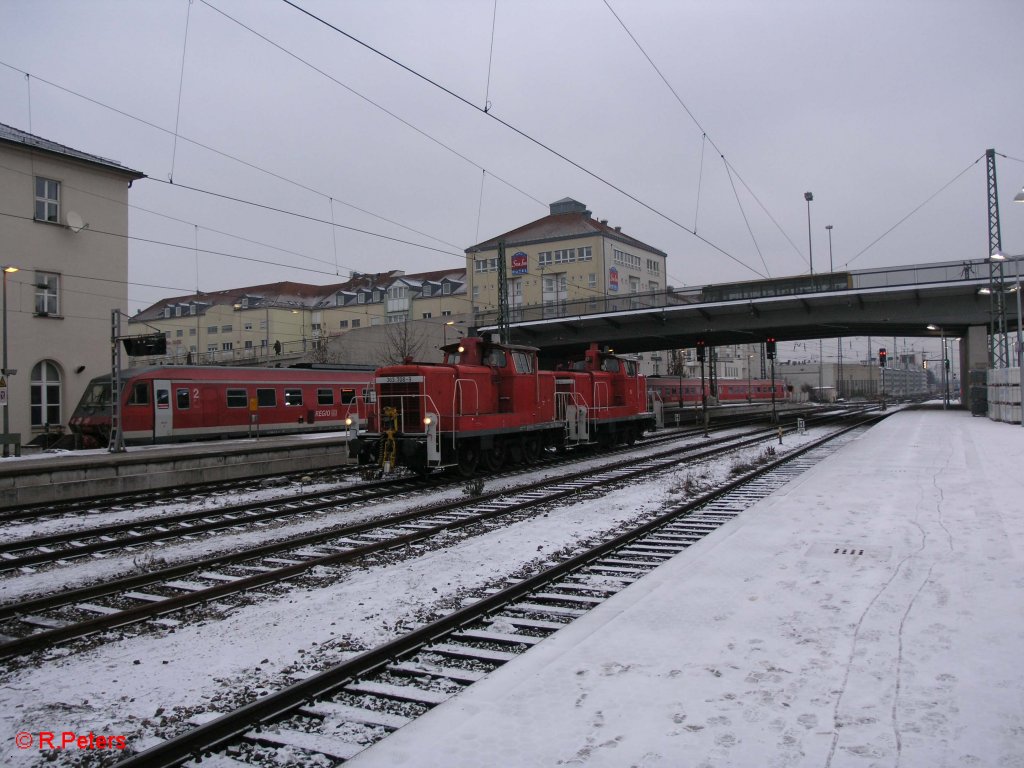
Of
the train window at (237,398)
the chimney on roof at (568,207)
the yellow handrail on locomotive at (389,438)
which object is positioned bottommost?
the yellow handrail on locomotive at (389,438)

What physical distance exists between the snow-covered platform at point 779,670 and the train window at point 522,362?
10.1 meters

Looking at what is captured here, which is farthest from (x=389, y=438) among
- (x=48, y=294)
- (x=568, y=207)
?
(x=568, y=207)

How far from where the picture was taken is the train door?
938 inches

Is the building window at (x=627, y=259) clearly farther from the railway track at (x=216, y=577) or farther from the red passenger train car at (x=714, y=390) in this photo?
the railway track at (x=216, y=577)

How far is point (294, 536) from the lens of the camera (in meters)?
Answer: 10.5

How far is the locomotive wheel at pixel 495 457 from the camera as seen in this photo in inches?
701

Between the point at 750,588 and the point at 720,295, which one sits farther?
the point at 720,295

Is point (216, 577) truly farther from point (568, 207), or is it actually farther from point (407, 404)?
point (568, 207)

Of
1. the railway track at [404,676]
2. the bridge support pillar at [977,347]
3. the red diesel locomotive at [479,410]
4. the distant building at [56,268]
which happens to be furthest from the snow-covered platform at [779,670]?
the bridge support pillar at [977,347]

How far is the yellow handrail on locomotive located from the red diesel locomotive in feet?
0.07

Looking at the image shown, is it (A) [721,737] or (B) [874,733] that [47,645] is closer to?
(A) [721,737]

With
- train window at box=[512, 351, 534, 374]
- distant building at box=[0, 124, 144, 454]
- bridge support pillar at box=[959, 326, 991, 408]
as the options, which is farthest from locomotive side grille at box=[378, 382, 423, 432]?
bridge support pillar at box=[959, 326, 991, 408]

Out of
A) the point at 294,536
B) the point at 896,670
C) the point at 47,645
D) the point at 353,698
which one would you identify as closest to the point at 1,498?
the point at 294,536

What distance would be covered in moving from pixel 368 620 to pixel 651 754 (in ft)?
11.3
